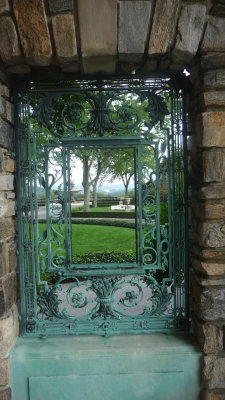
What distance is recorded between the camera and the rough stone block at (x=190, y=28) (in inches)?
76.8

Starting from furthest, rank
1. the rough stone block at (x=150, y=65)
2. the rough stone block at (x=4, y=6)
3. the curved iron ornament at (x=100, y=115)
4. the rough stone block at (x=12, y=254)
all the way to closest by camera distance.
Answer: the curved iron ornament at (x=100, y=115), the rough stone block at (x=12, y=254), the rough stone block at (x=150, y=65), the rough stone block at (x=4, y=6)

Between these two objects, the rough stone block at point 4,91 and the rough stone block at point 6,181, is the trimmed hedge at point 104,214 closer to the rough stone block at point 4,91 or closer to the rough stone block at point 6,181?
the rough stone block at point 6,181

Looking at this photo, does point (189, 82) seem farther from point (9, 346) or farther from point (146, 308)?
point (9, 346)

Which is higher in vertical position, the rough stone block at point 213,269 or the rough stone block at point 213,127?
the rough stone block at point 213,127

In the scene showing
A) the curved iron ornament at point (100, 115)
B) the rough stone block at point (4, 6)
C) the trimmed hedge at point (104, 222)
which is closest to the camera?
the rough stone block at point (4, 6)

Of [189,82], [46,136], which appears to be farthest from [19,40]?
[189,82]

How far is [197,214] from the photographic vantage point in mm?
2279

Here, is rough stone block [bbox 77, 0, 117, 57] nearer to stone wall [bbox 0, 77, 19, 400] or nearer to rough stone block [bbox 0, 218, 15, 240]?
stone wall [bbox 0, 77, 19, 400]

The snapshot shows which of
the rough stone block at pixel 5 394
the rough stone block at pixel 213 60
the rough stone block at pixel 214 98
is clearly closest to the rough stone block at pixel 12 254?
the rough stone block at pixel 5 394

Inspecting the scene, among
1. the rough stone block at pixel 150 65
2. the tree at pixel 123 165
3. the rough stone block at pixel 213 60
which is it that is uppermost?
the rough stone block at pixel 150 65

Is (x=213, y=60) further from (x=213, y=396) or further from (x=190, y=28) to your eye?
(x=213, y=396)

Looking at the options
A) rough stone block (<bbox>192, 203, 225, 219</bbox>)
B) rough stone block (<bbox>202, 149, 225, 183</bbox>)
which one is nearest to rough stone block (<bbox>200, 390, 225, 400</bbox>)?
rough stone block (<bbox>192, 203, 225, 219</bbox>)

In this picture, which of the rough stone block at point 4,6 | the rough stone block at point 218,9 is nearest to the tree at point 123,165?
the rough stone block at point 218,9

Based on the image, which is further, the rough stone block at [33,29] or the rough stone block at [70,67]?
the rough stone block at [70,67]
